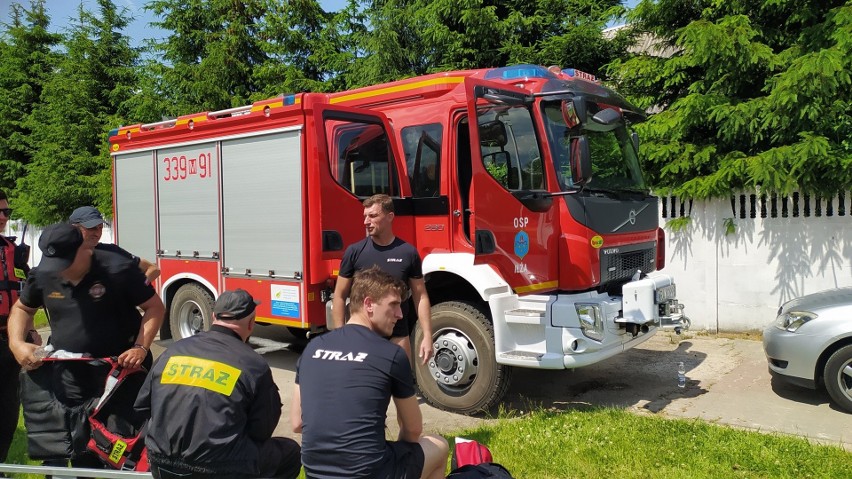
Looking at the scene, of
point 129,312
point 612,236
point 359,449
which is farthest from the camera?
point 612,236

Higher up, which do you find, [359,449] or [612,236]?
[612,236]

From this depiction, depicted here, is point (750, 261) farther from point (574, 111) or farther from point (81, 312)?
point (81, 312)

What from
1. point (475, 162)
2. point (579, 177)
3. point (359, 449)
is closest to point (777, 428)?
point (579, 177)

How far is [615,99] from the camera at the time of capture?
20.6 ft

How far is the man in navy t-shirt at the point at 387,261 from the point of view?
4.38 m

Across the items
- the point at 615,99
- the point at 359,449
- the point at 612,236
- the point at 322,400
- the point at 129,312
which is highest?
the point at 615,99

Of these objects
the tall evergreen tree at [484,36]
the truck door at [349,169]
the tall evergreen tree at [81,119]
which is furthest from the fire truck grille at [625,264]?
the tall evergreen tree at [81,119]

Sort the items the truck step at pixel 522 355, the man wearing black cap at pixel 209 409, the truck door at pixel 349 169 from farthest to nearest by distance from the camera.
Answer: the truck door at pixel 349 169 < the truck step at pixel 522 355 < the man wearing black cap at pixel 209 409

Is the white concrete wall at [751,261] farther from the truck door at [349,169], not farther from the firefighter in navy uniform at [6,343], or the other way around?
the firefighter in navy uniform at [6,343]

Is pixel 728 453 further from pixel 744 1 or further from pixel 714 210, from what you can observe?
pixel 744 1

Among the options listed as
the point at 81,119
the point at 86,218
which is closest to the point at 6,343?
the point at 86,218

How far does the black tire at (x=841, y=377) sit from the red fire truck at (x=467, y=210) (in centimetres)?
125

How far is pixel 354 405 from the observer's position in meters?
2.63

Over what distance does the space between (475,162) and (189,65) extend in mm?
12655
